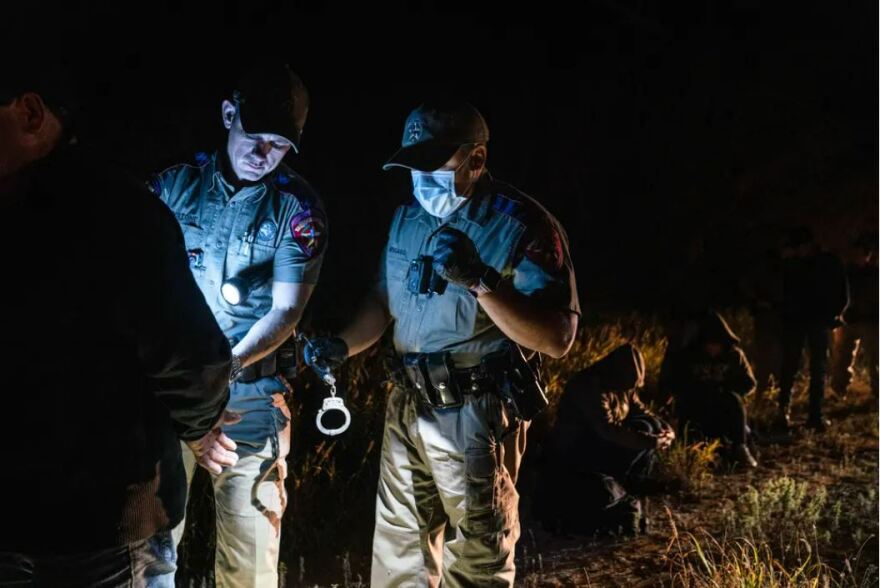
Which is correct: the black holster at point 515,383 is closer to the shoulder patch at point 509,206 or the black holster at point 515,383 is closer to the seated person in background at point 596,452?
the shoulder patch at point 509,206

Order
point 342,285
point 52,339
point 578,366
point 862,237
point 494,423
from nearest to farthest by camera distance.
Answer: point 52,339
point 494,423
point 578,366
point 862,237
point 342,285

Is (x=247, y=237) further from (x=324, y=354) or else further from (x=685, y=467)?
(x=685, y=467)

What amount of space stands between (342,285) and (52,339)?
7.97 m

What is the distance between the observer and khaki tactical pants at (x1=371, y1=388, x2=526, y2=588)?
296 centimetres

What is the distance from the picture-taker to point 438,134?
300 cm

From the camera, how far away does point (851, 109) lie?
12289mm

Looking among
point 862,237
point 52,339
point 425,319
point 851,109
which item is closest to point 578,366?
point 862,237

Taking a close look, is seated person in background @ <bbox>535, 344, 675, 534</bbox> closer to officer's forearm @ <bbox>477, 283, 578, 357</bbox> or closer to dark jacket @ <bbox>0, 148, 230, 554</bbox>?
officer's forearm @ <bbox>477, 283, 578, 357</bbox>

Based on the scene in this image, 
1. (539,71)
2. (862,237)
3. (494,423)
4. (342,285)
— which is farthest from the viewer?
(539,71)

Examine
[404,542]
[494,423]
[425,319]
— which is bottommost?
[404,542]

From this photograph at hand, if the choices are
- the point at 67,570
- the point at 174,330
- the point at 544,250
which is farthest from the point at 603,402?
the point at 67,570

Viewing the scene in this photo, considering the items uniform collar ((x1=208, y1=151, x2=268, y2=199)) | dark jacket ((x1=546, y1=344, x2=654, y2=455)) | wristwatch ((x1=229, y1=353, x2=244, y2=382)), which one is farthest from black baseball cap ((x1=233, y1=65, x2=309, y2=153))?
dark jacket ((x1=546, y1=344, x2=654, y2=455))

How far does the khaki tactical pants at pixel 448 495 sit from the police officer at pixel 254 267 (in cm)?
41

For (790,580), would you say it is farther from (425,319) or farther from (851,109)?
(851,109)
